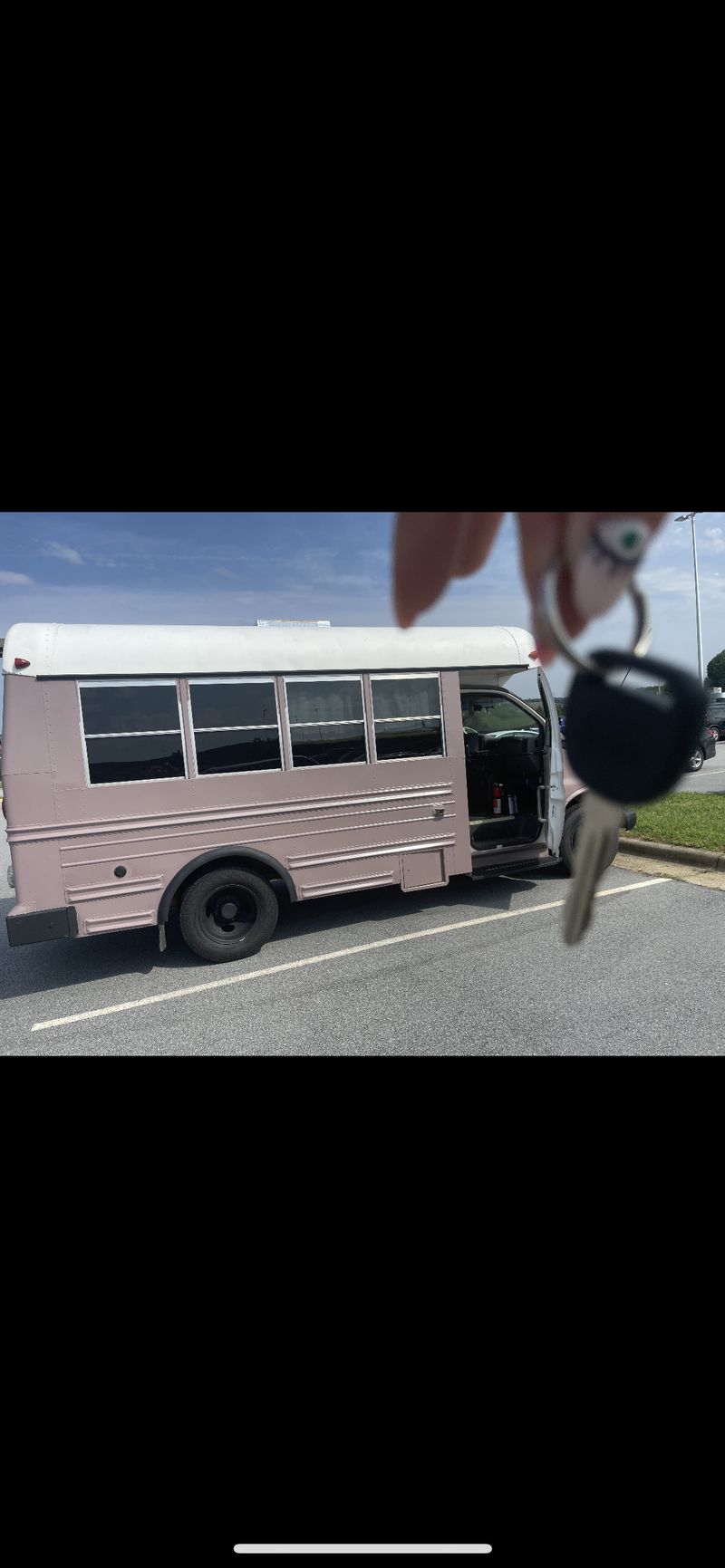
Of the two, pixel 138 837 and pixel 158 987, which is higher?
pixel 138 837

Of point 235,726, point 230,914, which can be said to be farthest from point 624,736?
point 230,914

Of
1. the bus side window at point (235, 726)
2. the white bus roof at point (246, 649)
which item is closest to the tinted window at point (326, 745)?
the bus side window at point (235, 726)

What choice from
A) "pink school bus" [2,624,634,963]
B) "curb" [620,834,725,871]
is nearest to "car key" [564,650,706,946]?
"pink school bus" [2,624,634,963]

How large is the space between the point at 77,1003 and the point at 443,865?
7.91ft

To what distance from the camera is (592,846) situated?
0.83 metres

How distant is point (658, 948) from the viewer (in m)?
3.36

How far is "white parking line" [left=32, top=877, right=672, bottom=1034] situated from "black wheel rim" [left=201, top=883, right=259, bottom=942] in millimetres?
338

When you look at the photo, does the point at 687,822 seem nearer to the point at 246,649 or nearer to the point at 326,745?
the point at 326,745

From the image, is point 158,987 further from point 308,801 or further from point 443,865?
point 443,865
